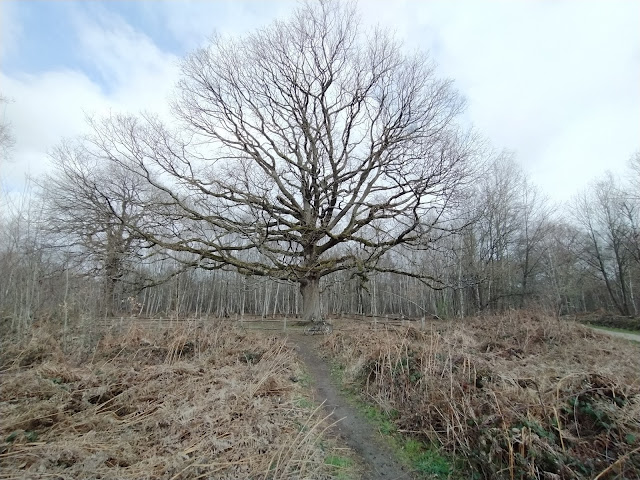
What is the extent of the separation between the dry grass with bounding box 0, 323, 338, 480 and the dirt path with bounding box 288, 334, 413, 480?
1.75ft

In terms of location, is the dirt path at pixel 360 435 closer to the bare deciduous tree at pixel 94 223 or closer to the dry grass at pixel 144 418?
the dry grass at pixel 144 418

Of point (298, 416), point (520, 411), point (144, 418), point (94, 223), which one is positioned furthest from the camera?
point (94, 223)

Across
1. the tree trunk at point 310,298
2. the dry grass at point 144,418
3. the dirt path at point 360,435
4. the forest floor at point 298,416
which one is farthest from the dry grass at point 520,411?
the tree trunk at point 310,298

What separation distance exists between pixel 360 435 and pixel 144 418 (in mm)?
3160

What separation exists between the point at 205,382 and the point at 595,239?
4106cm

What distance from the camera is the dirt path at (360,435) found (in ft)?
13.9

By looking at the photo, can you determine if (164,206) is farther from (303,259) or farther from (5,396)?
(5,396)

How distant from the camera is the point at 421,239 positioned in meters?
15.0

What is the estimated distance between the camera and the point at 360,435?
17.0ft

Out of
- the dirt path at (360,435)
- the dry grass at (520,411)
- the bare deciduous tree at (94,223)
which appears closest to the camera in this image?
the dry grass at (520,411)

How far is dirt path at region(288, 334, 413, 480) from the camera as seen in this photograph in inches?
166

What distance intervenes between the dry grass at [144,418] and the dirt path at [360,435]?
1.75ft

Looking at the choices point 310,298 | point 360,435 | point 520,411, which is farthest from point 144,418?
point 310,298

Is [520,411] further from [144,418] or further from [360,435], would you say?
[144,418]
